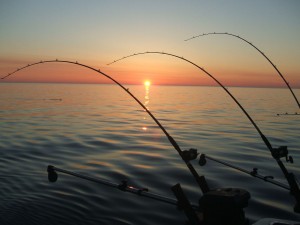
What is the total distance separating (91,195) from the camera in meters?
7.61

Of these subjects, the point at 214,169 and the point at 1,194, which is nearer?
the point at 1,194

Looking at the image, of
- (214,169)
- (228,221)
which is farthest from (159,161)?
(228,221)

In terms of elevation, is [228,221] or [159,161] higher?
[228,221]

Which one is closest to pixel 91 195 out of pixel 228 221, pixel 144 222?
pixel 144 222

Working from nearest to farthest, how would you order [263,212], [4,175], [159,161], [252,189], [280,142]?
[263,212], [252,189], [4,175], [159,161], [280,142]

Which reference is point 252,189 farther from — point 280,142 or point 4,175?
point 280,142

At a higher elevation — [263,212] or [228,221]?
[228,221]

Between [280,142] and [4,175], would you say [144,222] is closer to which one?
[4,175]

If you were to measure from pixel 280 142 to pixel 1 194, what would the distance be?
14.0 metres

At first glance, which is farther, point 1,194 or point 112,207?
point 1,194

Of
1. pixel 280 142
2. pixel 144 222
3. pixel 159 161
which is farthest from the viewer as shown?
pixel 280 142

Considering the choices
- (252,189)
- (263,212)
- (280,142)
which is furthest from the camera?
(280,142)

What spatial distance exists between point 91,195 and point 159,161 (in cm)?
442

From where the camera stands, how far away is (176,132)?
806 inches
